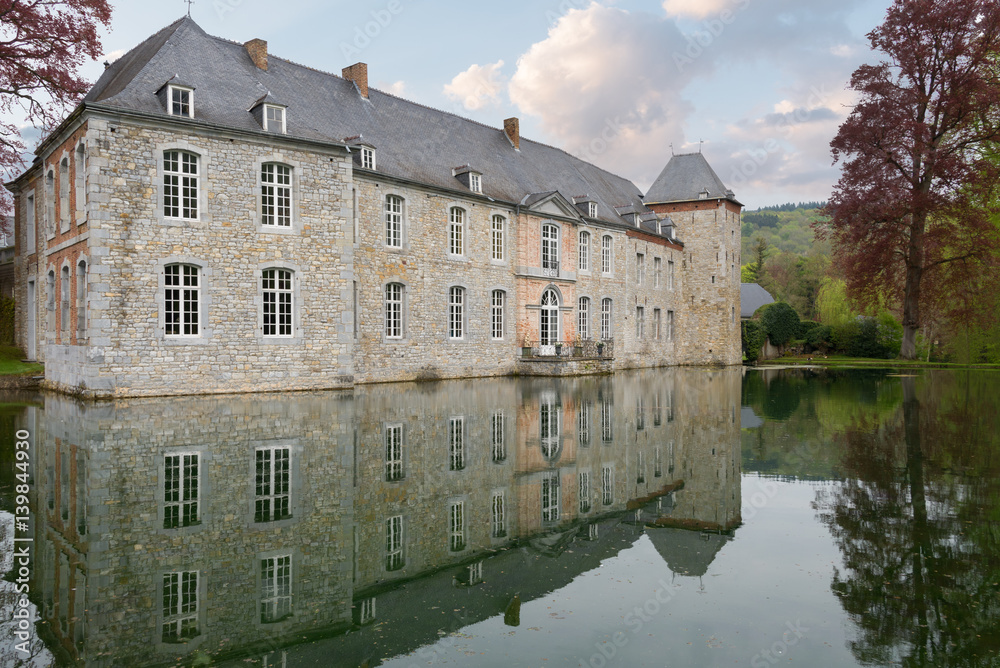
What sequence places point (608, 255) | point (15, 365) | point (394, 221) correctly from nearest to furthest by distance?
1. point (15, 365)
2. point (394, 221)
3. point (608, 255)

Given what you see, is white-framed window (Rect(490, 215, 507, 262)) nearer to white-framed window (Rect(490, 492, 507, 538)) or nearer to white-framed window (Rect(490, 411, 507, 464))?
white-framed window (Rect(490, 411, 507, 464))

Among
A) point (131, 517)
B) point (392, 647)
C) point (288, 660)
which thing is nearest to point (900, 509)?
point (392, 647)

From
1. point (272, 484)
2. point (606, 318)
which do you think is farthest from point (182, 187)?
point (606, 318)

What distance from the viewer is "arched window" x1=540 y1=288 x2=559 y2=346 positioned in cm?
2773

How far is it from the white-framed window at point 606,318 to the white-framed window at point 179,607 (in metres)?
28.1

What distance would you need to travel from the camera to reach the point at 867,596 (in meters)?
3.97

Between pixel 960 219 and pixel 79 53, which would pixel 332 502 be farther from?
pixel 960 219

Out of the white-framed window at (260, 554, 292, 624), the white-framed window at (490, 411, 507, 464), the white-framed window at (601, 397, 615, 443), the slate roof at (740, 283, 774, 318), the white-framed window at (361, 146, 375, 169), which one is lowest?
the white-framed window at (260, 554, 292, 624)

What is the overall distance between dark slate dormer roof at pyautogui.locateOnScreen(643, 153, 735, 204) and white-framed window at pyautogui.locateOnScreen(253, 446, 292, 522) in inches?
1381

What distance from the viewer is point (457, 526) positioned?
5.33 m

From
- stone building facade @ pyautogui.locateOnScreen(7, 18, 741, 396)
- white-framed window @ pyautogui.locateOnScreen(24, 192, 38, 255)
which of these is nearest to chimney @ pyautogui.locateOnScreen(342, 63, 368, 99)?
stone building facade @ pyautogui.locateOnScreen(7, 18, 741, 396)

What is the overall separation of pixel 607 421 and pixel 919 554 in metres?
7.21

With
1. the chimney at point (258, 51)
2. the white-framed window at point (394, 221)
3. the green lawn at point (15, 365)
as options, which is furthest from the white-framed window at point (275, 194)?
the green lawn at point (15, 365)

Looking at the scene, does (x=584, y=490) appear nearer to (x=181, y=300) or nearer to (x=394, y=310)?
(x=181, y=300)
